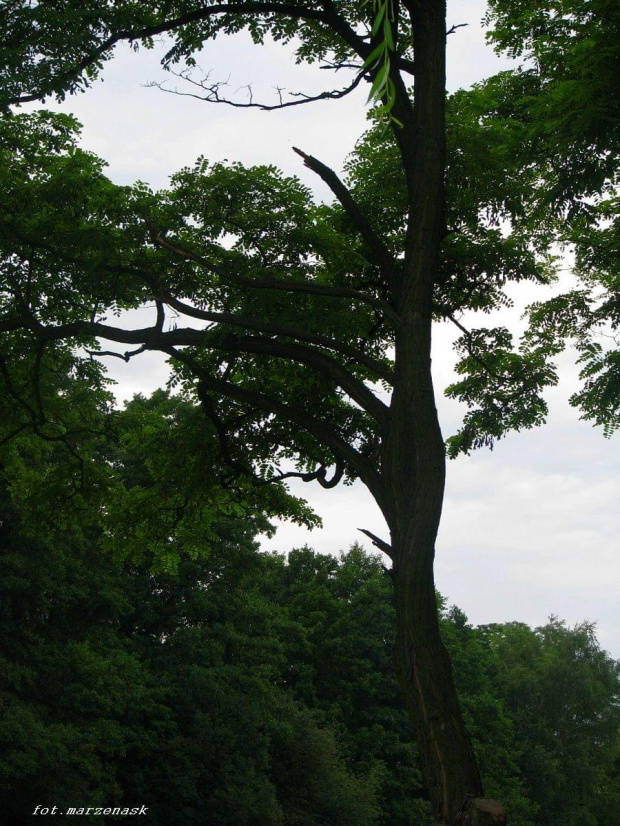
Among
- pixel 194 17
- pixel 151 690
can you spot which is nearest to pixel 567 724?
pixel 151 690

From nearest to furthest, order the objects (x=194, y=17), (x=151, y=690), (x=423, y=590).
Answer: (x=423, y=590) → (x=194, y=17) → (x=151, y=690)

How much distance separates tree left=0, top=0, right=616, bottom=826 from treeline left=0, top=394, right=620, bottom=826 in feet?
7.72

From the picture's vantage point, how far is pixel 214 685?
82.9ft

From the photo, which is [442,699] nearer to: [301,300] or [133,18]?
[301,300]

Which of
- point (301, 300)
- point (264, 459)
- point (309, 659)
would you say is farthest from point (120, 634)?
point (301, 300)

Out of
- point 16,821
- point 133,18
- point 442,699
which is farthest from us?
point 16,821

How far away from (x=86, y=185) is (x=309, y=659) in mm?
29497

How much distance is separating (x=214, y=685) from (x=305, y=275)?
18.2 metres

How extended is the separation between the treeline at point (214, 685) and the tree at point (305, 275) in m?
2.35

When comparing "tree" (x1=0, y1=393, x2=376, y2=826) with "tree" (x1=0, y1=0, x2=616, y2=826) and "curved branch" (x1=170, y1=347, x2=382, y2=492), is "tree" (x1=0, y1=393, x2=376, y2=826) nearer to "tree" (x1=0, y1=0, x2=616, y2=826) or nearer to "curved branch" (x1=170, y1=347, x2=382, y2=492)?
"tree" (x1=0, y1=0, x2=616, y2=826)

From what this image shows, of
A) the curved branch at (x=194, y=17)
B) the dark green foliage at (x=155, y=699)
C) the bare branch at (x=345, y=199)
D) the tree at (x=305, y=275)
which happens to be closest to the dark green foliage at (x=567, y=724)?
the dark green foliage at (x=155, y=699)

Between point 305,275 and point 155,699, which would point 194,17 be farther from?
point 155,699

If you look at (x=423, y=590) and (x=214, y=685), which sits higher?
(x=214, y=685)

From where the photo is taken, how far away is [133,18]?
8.17 m
